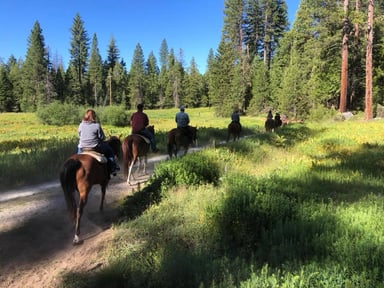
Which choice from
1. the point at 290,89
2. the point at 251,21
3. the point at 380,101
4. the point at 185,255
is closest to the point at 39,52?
the point at 251,21

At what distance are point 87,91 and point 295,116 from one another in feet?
215

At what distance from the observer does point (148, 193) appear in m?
8.73

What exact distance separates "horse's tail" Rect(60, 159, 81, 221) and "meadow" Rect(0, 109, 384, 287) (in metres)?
1.07

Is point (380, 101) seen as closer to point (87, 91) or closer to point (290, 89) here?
point (290, 89)

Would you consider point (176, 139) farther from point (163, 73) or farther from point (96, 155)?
point (163, 73)

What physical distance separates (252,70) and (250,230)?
219 feet

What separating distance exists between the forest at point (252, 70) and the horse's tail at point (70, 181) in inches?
1137

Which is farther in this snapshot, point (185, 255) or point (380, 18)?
point (380, 18)

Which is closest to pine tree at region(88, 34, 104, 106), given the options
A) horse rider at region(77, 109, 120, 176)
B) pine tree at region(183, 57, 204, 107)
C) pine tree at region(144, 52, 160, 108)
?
pine tree at region(144, 52, 160, 108)

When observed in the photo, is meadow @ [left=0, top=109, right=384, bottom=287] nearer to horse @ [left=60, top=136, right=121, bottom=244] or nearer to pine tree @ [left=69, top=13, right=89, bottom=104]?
horse @ [left=60, top=136, right=121, bottom=244]

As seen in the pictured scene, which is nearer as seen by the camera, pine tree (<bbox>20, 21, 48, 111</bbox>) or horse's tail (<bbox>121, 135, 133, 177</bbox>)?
horse's tail (<bbox>121, 135, 133, 177</bbox>)

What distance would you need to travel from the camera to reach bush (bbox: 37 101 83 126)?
139 ft

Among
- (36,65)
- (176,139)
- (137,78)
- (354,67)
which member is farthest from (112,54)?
(176,139)

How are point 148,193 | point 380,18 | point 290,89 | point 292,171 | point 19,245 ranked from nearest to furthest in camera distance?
point 19,245, point 148,193, point 292,171, point 380,18, point 290,89
